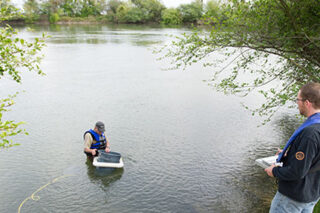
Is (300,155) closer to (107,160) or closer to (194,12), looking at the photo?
(107,160)

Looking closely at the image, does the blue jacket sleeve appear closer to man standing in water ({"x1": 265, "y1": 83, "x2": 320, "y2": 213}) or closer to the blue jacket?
man standing in water ({"x1": 265, "y1": 83, "x2": 320, "y2": 213})

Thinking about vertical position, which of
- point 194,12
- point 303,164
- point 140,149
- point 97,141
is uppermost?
point 194,12

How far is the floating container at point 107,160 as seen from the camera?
8867 millimetres

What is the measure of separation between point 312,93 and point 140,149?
334 inches

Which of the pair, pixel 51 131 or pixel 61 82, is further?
pixel 61 82

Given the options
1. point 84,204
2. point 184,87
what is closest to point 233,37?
point 84,204

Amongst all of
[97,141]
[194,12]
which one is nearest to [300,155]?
[97,141]

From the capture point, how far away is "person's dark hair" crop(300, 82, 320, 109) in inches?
124

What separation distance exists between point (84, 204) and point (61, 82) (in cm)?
1463

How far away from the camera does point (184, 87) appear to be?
66.9 feet

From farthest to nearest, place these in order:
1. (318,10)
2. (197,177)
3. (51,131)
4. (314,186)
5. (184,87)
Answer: (184,87) < (51,131) < (197,177) < (318,10) < (314,186)

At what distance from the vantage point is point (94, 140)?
29.9 feet

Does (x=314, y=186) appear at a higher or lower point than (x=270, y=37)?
lower

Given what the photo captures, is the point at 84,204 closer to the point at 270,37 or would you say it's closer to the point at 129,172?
the point at 129,172
